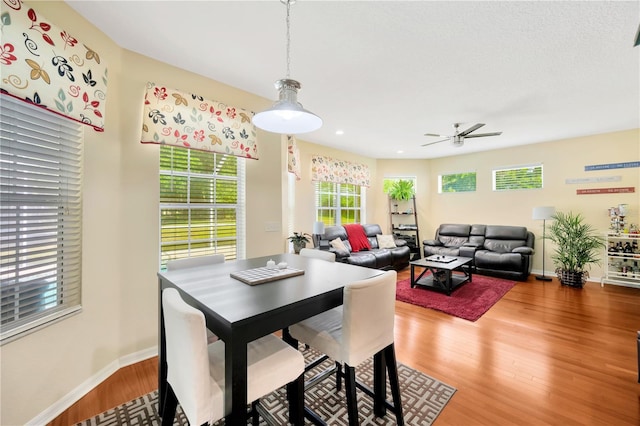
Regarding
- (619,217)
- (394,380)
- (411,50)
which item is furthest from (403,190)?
(394,380)

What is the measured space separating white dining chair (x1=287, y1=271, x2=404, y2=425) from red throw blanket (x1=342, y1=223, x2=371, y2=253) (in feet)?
12.3

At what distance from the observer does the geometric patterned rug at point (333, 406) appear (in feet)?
5.24

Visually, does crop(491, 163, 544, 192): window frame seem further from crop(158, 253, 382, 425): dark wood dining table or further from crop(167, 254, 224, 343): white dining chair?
crop(167, 254, 224, 343): white dining chair

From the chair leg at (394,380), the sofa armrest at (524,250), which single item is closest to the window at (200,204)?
the chair leg at (394,380)

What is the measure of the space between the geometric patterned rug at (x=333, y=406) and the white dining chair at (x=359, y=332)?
20 centimetres

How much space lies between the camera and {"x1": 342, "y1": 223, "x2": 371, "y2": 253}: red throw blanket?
17.5 ft

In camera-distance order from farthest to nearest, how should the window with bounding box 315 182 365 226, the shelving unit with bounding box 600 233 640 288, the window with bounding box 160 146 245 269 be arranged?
the window with bounding box 315 182 365 226
the shelving unit with bounding box 600 233 640 288
the window with bounding box 160 146 245 269

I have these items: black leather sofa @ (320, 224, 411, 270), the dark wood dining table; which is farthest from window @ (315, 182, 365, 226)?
the dark wood dining table

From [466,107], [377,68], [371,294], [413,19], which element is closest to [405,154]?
[466,107]

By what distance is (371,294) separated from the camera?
4.34 feet

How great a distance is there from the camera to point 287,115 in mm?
1656

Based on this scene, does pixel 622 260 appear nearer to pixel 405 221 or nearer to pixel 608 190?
pixel 608 190

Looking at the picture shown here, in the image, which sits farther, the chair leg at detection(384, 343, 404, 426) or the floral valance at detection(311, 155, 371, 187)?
the floral valance at detection(311, 155, 371, 187)

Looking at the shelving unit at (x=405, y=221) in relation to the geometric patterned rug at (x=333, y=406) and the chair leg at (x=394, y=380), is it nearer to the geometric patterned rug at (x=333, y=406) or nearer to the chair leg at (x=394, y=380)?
the geometric patterned rug at (x=333, y=406)
